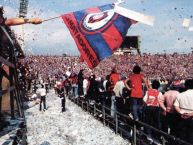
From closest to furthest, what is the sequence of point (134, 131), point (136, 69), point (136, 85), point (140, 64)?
point (134, 131), point (136, 69), point (136, 85), point (140, 64)

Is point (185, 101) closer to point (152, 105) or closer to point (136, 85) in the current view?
point (152, 105)

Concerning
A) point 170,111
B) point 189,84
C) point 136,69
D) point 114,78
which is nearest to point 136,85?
point 136,69

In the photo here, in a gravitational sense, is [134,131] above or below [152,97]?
below

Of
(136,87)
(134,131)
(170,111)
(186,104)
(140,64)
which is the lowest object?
(134,131)

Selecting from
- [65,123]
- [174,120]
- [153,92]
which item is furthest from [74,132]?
[174,120]

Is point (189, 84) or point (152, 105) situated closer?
point (189, 84)

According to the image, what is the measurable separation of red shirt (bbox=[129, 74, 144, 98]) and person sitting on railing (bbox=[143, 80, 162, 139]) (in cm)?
42

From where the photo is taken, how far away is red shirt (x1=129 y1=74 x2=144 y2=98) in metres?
11.1

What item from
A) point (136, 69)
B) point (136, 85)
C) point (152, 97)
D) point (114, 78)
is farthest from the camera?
point (114, 78)

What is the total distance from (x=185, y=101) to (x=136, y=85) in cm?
321

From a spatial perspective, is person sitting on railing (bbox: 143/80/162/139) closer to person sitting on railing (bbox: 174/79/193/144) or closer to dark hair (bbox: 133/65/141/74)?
dark hair (bbox: 133/65/141/74)

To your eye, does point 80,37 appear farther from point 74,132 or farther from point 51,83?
point 51,83

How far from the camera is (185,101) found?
317 inches

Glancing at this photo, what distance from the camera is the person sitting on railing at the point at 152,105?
1040 cm
